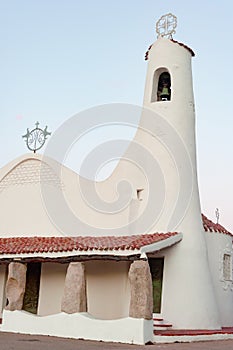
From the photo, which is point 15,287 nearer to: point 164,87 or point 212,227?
point 212,227

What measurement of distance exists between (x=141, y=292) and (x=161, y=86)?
Result: 7.93 meters

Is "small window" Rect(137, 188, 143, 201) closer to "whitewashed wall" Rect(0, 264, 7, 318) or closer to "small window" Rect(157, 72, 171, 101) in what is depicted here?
"small window" Rect(157, 72, 171, 101)

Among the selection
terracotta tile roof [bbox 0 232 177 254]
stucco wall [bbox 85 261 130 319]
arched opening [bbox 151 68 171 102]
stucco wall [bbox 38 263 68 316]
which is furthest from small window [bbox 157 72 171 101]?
stucco wall [bbox 38 263 68 316]

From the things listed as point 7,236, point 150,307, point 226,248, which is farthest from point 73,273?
point 226,248

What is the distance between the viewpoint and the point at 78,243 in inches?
580

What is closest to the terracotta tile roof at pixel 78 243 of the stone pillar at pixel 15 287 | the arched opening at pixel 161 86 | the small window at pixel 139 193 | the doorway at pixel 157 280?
the stone pillar at pixel 15 287

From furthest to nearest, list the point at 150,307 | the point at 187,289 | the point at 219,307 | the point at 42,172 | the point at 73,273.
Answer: the point at 42,172 < the point at 219,307 < the point at 187,289 < the point at 73,273 < the point at 150,307

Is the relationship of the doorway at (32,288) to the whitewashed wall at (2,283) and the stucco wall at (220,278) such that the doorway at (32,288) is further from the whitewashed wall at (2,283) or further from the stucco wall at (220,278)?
the stucco wall at (220,278)

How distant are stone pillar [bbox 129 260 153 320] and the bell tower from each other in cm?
231

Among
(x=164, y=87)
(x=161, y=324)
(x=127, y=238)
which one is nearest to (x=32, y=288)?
(x=127, y=238)

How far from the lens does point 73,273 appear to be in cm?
1368

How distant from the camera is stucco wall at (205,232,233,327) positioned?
16188mm

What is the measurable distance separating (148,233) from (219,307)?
339 cm

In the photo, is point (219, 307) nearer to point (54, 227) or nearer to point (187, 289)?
point (187, 289)
